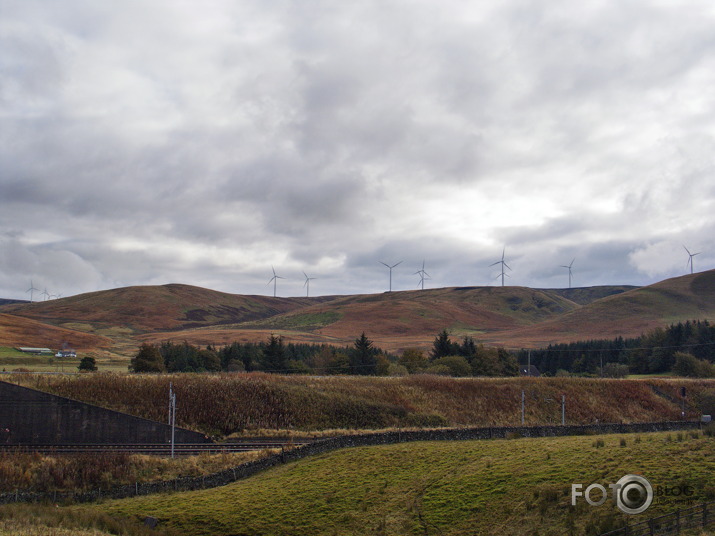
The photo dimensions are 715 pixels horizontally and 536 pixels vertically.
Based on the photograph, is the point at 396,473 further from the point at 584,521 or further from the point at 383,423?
the point at 383,423

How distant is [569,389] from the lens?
87562 mm

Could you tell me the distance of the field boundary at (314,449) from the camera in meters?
43.4

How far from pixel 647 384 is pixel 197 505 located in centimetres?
7825

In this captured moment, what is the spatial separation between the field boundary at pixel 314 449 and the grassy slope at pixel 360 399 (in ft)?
52.4

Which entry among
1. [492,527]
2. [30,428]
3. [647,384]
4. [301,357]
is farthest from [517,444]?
[301,357]

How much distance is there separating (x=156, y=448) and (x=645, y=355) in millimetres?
113818

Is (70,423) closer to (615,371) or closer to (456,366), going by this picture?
(456,366)

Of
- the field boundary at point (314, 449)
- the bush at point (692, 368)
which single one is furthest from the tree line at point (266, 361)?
the bush at point (692, 368)

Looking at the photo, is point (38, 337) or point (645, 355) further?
point (38, 337)

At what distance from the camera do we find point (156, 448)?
5619cm

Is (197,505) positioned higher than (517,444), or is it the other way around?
(517,444)

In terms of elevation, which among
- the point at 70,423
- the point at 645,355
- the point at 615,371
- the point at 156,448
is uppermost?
the point at 645,355

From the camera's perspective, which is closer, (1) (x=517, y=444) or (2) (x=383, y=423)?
(1) (x=517, y=444)

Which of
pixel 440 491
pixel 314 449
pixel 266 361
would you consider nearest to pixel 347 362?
pixel 266 361
